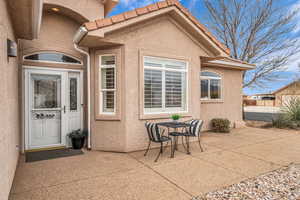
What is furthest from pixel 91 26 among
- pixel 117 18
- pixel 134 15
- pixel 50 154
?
Result: pixel 50 154

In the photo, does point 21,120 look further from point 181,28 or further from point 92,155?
point 181,28

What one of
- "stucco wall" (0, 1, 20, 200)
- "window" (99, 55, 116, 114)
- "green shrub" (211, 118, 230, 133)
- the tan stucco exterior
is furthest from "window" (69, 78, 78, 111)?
"green shrub" (211, 118, 230, 133)

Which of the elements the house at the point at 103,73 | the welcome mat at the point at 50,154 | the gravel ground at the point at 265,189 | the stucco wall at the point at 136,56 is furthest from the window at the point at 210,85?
the welcome mat at the point at 50,154

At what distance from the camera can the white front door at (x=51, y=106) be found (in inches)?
229

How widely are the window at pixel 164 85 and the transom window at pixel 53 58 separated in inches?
106

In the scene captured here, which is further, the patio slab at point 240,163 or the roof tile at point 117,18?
the roof tile at point 117,18

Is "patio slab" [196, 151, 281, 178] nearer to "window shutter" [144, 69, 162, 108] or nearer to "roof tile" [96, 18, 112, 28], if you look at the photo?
"window shutter" [144, 69, 162, 108]

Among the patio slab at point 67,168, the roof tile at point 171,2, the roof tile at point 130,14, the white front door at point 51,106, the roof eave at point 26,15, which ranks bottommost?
the patio slab at point 67,168

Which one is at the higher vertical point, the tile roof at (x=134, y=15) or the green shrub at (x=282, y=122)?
the tile roof at (x=134, y=15)

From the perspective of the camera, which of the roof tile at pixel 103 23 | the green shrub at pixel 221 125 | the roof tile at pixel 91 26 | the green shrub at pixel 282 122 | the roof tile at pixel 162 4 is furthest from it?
the green shrub at pixel 282 122

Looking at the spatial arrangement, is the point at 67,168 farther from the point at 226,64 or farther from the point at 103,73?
the point at 226,64

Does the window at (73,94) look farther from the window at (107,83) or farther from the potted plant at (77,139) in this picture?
the window at (107,83)

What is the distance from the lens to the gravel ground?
307 cm

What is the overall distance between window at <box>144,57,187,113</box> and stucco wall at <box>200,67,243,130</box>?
2.70 m
